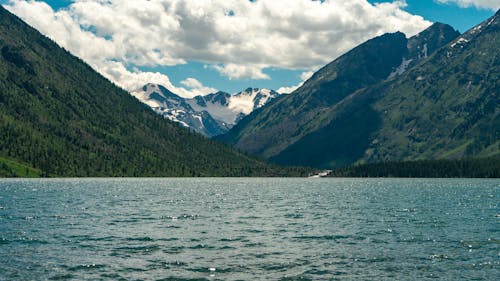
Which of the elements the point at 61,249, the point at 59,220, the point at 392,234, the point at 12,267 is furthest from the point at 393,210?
the point at 12,267

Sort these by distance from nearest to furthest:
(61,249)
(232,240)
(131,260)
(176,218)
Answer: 1. (131,260)
2. (61,249)
3. (232,240)
4. (176,218)

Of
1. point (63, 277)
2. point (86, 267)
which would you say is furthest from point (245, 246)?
point (63, 277)

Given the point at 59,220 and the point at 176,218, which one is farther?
the point at 176,218

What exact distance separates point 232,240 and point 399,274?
28.1 m

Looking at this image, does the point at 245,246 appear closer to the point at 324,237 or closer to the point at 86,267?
the point at 324,237

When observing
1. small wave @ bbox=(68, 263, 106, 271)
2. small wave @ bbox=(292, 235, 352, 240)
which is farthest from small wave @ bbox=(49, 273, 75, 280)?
small wave @ bbox=(292, 235, 352, 240)

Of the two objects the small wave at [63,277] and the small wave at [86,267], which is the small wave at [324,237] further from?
the small wave at [63,277]

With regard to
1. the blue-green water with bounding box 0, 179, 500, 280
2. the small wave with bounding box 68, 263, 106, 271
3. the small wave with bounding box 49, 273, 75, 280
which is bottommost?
the small wave with bounding box 49, 273, 75, 280

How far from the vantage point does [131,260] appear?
5616 centimetres

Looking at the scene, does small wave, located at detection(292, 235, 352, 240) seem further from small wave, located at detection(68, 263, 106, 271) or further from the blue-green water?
small wave, located at detection(68, 263, 106, 271)

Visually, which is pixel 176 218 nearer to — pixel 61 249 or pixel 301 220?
pixel 301 220

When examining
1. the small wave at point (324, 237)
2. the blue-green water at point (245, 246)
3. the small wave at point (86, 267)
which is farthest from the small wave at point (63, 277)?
the small wave at point (324, 237)

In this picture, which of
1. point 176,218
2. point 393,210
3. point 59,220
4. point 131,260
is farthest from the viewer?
point 393,210

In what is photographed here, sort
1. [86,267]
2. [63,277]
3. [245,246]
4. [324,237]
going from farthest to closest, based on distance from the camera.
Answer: [324,237], [245,246], [86,267], [63,277]
